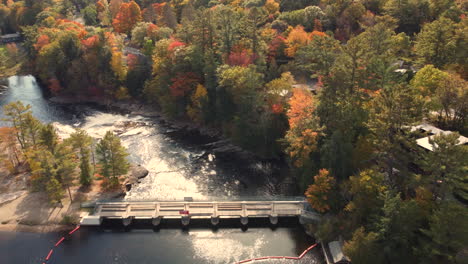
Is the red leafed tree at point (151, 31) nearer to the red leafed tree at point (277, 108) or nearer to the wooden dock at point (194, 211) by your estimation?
the red leafed tree at point (277, 108)

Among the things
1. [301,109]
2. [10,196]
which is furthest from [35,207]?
[301,109]

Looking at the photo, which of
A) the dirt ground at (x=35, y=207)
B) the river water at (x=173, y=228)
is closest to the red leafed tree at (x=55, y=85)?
the river water at (x=173, y=228)

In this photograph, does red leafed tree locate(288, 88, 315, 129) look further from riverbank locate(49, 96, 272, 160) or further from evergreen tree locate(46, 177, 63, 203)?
evergreen tree locate(46, 177, 63, 203)

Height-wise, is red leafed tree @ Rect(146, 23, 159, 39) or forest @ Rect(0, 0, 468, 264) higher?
red leafed tree @ Rect(146, 23, 159, 39)

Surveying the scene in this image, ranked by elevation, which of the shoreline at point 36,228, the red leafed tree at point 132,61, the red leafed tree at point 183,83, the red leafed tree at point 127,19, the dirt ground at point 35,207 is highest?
the red leafed tree at point 127,19

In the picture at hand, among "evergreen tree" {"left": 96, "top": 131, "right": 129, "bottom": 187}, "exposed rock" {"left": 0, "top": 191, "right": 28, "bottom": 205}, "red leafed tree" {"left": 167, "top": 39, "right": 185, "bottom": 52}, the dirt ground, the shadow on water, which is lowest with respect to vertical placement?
the shadow on water

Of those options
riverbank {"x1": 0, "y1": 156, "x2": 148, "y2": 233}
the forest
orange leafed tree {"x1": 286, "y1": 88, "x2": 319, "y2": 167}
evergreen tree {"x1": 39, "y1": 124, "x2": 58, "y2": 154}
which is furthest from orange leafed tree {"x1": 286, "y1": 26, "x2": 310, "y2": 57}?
evergreen tree {"x1": 39, "y1": 124, "x2": 58, "y2": 154}

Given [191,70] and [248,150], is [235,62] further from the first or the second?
[248,150]
